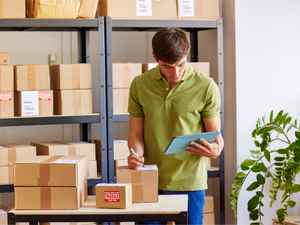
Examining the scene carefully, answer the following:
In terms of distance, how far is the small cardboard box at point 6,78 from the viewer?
4.25 meters

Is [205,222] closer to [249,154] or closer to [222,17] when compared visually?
[249,154]

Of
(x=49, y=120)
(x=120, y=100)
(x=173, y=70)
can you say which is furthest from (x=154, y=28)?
(x=173, y=70)

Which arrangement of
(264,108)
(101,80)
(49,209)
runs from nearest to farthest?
(49,209) → (101,80) → (264,108)

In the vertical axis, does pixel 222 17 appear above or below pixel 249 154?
above

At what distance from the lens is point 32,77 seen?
4.33 meters

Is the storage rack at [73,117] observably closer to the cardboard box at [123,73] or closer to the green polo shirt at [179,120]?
the cardboard box at [123,73]

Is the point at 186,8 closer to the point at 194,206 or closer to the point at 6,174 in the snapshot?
the point at 6,174

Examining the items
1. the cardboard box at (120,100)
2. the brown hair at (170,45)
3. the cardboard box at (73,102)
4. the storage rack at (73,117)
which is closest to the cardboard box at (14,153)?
the storage rack at (73,117)

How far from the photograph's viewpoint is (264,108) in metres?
4.73

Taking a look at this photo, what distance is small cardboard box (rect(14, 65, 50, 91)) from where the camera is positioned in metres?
4.30

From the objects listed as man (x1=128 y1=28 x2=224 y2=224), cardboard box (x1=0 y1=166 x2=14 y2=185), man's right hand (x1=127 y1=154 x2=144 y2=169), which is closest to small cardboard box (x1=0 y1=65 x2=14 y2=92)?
cardboard box (x1=0 y1=166 x2=14 y2=185)

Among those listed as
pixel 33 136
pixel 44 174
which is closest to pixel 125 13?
pixel 33 136

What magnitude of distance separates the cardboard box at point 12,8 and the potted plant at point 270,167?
5.42 ft

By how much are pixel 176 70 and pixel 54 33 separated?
77.7 inches
